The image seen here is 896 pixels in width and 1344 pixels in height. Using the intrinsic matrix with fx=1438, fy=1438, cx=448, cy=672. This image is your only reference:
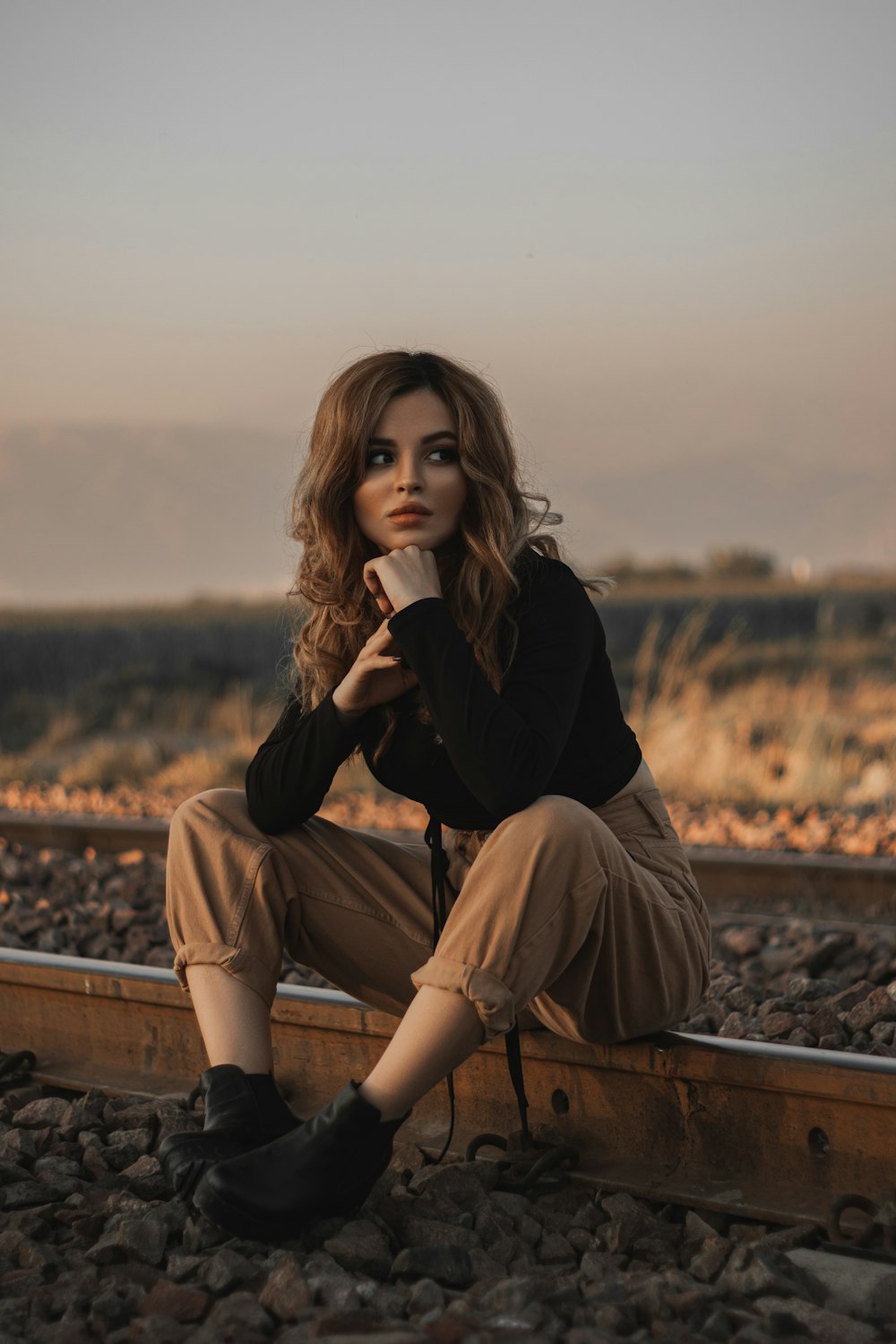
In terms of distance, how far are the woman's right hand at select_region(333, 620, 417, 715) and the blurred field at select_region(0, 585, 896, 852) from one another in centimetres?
56

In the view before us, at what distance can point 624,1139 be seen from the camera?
9.55ft

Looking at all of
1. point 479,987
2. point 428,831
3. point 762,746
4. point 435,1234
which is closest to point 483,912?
point 479,987

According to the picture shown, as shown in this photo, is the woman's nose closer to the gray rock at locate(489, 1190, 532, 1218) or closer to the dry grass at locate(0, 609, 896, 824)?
the gray rock at locate(489, 1190, 532, 1218)

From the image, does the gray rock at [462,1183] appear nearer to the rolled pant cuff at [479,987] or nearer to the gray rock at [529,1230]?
the gray rock at [529,1230]

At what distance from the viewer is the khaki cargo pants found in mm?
2494

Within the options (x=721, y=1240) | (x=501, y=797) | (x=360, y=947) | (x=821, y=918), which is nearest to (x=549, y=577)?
(x=501, y=797)

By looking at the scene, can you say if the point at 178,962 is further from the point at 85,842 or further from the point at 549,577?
the point at 85,842

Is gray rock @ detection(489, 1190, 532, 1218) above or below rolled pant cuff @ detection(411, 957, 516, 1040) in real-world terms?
below

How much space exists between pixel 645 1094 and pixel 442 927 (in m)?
0.53

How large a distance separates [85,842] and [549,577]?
174 inches

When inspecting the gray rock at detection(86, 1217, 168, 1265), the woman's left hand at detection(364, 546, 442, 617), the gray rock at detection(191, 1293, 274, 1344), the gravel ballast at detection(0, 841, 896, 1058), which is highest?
the woman's left hand at detection(364, 546, 442, 617)

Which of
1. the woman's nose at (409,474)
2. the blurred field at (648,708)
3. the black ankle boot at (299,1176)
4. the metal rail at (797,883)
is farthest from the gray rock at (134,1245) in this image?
the metal rail at (797,883)

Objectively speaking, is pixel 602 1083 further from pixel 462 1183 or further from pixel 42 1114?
pixel 42 1114

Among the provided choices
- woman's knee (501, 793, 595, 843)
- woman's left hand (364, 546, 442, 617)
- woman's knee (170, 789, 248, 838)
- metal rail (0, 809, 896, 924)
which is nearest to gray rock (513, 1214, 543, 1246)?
woman's knee (501, 793, 595, 843)
